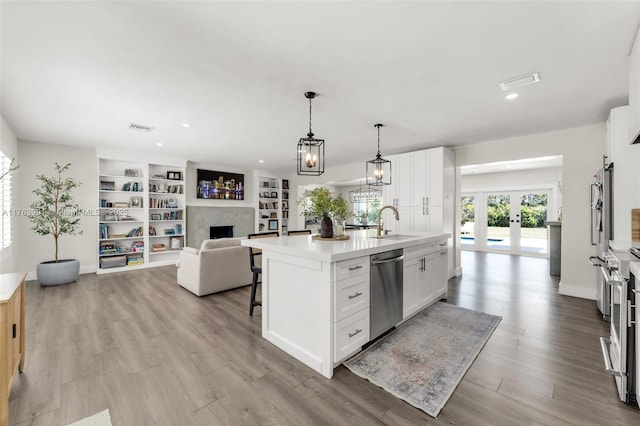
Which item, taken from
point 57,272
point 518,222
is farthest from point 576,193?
point 57,272

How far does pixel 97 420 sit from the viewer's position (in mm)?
1645

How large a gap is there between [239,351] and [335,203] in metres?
1.72

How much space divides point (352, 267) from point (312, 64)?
178cm

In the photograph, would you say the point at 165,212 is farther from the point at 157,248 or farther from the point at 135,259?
the point at 135,259

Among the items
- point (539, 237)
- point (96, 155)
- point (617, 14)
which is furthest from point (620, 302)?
point (96, 155)

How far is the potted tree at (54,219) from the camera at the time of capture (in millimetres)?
4527

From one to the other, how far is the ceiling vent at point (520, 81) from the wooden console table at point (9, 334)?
417 cm

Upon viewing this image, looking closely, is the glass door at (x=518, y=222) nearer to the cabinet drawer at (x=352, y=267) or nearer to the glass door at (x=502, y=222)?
the glass door at (x=502, y=222)

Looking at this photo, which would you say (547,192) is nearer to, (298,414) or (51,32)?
(298,414)

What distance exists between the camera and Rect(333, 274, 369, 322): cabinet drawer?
7.02ft

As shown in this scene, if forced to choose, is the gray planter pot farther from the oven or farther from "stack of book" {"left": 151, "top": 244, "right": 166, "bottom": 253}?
the oven

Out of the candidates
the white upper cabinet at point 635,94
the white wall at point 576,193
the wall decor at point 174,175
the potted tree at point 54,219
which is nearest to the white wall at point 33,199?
the potted tree at point 54,219

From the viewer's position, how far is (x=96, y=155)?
18.2 ft

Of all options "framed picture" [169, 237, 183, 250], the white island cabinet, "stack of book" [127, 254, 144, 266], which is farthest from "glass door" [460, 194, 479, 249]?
"stack of book" [127, 254, 144, 266]
